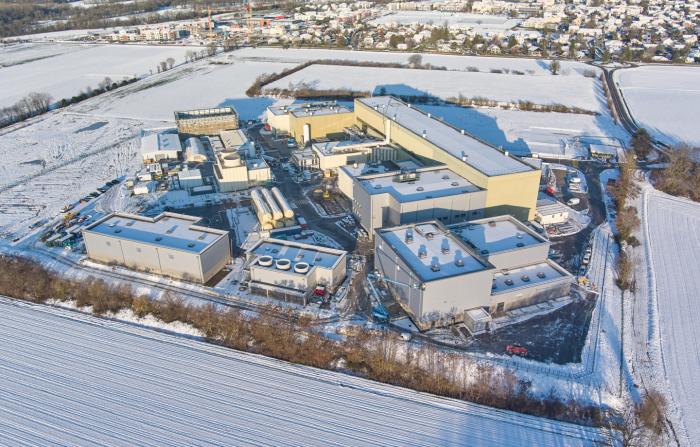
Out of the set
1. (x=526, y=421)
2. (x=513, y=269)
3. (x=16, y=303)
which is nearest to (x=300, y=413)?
(x=526, y=421)

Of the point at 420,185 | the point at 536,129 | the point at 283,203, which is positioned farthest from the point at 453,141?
the point at 536,129

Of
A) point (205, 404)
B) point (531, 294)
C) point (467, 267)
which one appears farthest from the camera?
point (531, 294)

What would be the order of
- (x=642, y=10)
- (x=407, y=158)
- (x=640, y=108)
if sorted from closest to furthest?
(x=407, y=158), (x=640, y=108), (x=642, y=10)

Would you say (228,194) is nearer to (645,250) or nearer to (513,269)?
(513,269)

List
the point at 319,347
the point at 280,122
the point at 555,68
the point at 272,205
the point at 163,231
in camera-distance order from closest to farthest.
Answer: the point at 319,347, the point at 163,231, the point at 272,205, the point at 280,122, the point at 555,68

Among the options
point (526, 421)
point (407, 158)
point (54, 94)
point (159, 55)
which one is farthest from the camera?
point (159, 55)

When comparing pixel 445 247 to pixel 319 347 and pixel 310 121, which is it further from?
pixel 310 121
